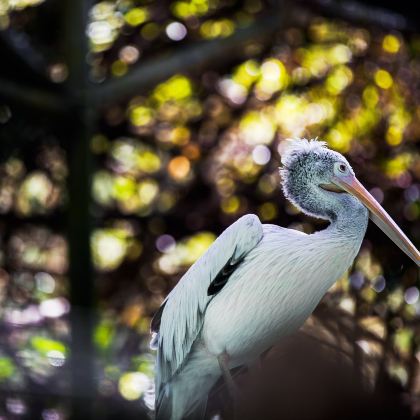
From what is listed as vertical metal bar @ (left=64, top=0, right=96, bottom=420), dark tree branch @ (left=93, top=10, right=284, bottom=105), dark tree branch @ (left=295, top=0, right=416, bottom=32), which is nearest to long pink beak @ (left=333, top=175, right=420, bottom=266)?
vertical metal bar @ (left=64, top=0, right=96, bottom=420)

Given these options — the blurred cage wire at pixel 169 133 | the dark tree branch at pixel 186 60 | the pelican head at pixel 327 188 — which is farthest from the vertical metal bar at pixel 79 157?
the pelican head at pixel 327 188

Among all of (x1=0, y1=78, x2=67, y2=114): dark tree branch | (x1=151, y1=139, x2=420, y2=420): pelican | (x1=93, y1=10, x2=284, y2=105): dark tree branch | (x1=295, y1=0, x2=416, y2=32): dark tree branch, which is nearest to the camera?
(x1=151, y1=139, x2=420, y2=420): pelican

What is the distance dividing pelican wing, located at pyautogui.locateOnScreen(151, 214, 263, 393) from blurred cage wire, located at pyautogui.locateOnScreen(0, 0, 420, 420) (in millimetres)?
1242

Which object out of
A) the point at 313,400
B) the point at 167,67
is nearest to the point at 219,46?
the point at 167,67

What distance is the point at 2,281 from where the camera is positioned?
5.75 m

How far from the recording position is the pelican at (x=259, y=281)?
2.42 meters

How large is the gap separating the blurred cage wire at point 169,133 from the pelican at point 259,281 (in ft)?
4.03

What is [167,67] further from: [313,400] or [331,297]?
[313,400]

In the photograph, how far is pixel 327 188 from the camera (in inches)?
101

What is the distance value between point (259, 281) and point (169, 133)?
3937 millimetres

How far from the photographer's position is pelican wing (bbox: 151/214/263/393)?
249 centimetres

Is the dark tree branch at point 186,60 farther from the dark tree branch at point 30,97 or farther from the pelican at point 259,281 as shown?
the pelican at point 259,281

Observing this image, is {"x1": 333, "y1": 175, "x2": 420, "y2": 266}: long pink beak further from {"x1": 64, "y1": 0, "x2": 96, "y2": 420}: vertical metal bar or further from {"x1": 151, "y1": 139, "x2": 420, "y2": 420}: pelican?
{"x1": 64, "y1": 0, "x2": 96, "y2": 420}: vertical metal bar

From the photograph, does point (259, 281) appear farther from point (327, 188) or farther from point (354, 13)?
point (354, 13)
